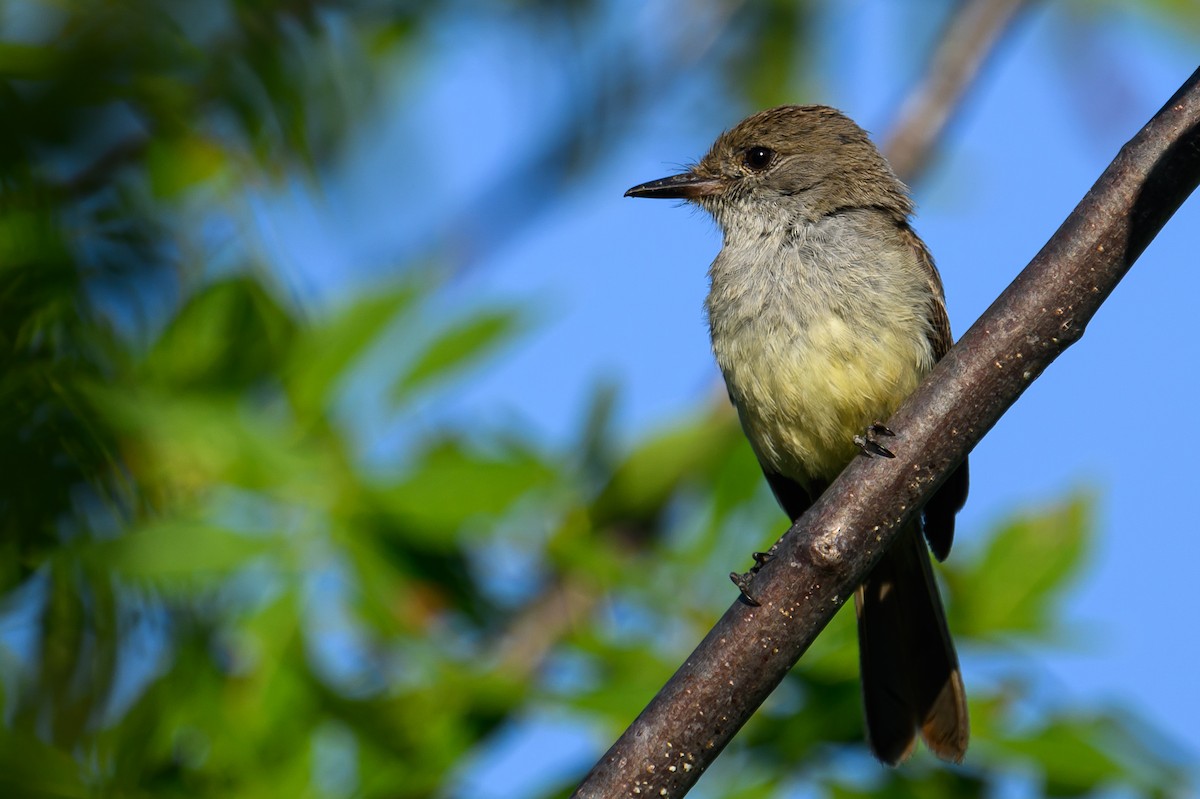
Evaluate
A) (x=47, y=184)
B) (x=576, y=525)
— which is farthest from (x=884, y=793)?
(x=47, y=184)

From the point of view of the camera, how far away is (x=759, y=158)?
16.9 feet

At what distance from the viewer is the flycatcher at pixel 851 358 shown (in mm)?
3959

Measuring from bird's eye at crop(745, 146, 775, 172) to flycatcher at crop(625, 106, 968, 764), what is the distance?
0.29m

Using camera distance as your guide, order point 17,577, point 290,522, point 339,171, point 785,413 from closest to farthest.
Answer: point 17,577 < point 339,171 < point 290,522 < point 785,413

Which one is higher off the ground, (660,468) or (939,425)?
(660,468)

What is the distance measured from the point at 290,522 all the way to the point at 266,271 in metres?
0.69

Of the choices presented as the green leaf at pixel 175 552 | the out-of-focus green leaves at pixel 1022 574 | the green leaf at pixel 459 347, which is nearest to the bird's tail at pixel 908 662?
the out-of-focus green leaves at pixel 1022 574

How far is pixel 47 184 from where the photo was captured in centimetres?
141

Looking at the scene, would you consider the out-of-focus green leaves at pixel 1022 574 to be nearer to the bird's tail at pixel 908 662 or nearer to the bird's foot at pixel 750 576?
the bird's tail at pixel 908 662

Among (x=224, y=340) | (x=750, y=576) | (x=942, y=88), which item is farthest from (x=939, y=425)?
(x=942, y=88)

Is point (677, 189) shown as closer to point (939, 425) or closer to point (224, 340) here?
point (224, 340)

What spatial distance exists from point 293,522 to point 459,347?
25.2 inches

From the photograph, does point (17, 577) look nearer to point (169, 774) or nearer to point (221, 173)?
point (221, 173)

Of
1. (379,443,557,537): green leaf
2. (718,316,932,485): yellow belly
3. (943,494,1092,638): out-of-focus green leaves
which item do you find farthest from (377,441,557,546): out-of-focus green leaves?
(943,494,1092,638): out-of-focus green leaves
